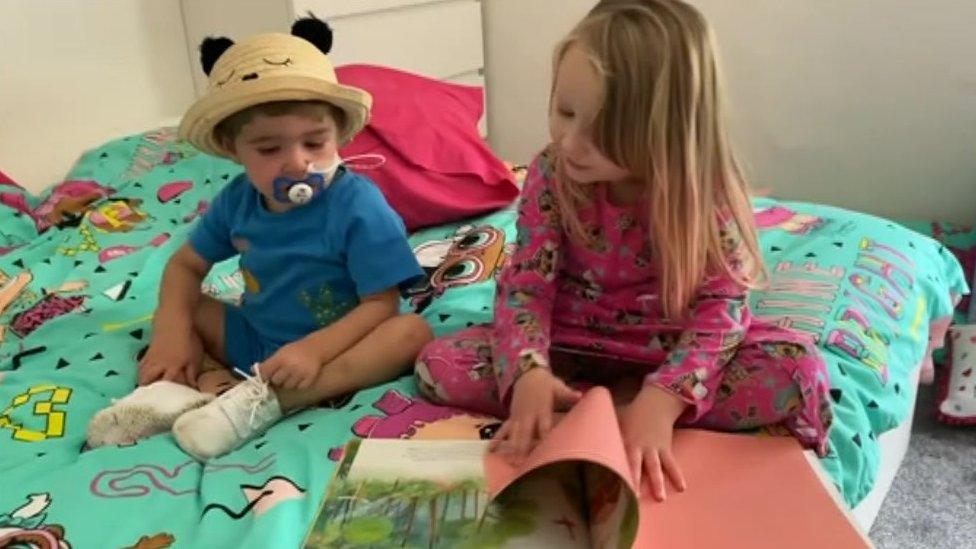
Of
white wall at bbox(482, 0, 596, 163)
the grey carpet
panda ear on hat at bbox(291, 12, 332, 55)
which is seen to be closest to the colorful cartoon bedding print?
the grey carpet

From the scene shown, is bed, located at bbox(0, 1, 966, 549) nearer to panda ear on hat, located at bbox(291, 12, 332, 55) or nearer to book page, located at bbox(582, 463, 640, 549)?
book page, located at bbox(582, 463, 640, 549)

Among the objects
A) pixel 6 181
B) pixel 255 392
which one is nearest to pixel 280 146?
pixel 255 392

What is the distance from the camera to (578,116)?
915 millimetres

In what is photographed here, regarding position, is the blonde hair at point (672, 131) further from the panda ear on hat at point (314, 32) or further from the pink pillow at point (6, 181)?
the pink pillow at point (6, 181)

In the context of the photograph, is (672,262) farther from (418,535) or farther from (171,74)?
(171,74)

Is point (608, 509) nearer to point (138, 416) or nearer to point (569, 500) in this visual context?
point (569, 500)

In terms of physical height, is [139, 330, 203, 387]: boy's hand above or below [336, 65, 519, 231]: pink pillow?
below

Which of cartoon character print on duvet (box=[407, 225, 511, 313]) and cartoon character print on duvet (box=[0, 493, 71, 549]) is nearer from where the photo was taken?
cartoon character print on duvet (box=[0, 493, 71, 549])

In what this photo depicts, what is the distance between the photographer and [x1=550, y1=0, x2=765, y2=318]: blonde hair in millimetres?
897

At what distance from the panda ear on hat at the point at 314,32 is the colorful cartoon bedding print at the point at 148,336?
1.19ft

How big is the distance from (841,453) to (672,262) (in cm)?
26

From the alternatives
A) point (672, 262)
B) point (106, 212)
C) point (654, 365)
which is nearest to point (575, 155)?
point (672, 262)

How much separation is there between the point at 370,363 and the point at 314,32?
1.34ft

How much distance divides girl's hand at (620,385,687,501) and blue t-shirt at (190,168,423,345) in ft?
1.10
